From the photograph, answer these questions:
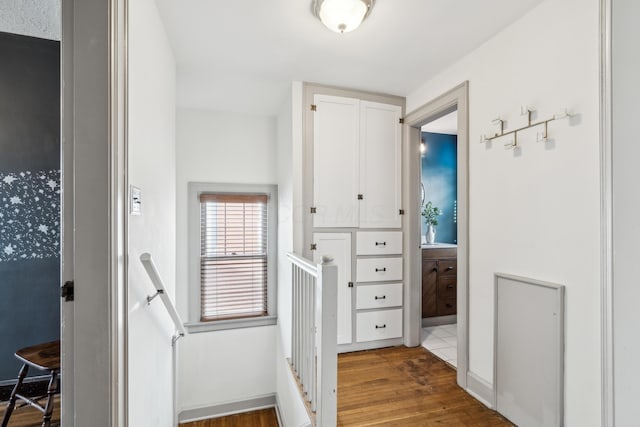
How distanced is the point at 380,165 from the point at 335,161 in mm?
461

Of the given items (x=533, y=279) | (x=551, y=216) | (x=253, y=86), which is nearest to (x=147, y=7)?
(x=253, y=86)

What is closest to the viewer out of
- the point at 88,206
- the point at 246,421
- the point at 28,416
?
the point at 88,206

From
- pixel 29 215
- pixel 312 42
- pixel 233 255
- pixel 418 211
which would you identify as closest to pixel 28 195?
pixel 29 215

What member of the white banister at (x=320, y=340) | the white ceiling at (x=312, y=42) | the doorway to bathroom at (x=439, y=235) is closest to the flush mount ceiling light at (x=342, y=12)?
the white ceiling at (x=312, y=42)

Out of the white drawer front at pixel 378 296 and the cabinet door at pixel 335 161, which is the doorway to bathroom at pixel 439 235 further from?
the cabinet door at pixel 335 161

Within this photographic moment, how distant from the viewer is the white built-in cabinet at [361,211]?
104 inches

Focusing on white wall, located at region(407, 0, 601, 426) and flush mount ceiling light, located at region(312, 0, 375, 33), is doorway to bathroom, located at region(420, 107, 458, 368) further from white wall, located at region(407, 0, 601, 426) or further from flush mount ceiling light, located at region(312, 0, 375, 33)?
flush mount ceiling light, located at region(312, 0, 375, 33)

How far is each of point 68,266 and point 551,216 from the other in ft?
7.43

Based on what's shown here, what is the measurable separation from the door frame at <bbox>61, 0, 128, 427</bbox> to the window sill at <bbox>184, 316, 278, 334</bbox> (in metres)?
2.14

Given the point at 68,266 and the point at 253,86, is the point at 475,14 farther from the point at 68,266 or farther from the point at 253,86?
the point at 68,266

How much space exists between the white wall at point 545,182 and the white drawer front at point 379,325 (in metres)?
0.81

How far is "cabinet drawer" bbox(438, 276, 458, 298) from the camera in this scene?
3447 mm

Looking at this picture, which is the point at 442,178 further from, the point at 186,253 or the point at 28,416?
the point at 28,416

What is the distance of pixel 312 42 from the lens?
2014mm
